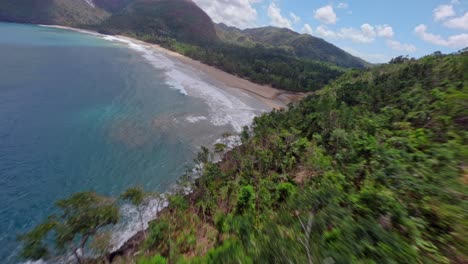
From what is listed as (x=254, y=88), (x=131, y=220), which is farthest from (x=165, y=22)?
(x=131, y=220)

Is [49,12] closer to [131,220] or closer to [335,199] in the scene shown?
[131,220]

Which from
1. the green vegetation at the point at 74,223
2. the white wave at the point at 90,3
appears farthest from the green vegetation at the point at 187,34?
the green vegetation at the point at 74,223

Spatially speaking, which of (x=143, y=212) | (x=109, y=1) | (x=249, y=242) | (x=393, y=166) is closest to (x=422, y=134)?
(x=393, y=166)

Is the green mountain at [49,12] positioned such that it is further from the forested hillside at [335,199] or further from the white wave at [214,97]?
the forested hillside at [335,199]

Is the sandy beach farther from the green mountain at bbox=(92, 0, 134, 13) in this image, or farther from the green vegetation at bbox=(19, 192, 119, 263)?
the green mountain at bbox=(92, 0, 134, 13)

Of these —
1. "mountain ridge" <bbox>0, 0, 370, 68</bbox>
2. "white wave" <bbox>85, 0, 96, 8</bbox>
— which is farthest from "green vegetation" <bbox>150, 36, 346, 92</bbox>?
"white wave" <bbox>85, 0, 96, 8</bbox>

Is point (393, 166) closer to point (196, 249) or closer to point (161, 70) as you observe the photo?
point (196, 249)

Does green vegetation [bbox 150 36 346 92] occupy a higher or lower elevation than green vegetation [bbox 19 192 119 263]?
higher
